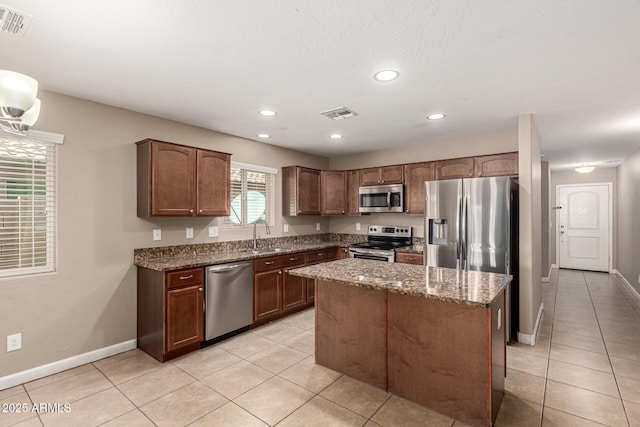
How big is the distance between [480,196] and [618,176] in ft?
19.2

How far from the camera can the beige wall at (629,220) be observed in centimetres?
505

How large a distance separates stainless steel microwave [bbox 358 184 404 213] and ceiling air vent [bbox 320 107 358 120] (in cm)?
171

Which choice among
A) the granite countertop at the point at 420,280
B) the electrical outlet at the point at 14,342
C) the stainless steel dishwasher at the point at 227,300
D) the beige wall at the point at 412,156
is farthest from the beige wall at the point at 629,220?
the electrical outlet at the point at 14,342

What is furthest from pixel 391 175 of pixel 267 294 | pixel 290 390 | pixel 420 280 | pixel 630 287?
pixel 630 287

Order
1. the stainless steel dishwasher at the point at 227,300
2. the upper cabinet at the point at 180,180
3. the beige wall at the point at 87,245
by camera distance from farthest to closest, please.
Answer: the stainless steel dishwasher at the point at 227,300, the upper cabinet at the point at 180,180, the beige wall at the point at 87,245

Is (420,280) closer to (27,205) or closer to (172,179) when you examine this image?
(172,179)

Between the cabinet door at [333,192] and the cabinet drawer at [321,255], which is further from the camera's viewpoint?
the cabinet door at [333,192]

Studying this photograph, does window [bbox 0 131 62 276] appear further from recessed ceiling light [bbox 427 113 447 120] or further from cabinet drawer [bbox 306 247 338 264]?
recessed ceiling light [bbox 427 113 447 120]

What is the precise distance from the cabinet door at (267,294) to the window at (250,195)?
0.92 m

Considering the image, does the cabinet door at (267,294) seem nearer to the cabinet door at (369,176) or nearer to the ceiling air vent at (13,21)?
the cabinet door at (369,176)

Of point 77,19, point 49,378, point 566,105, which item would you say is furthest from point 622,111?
point 49,378

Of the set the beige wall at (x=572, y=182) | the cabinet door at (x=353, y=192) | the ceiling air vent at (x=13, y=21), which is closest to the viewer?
the ceiling air vent at (x=13, y=21)

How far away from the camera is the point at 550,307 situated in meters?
4.67

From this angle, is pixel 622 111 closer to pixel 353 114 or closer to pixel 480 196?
pixel 480 196
